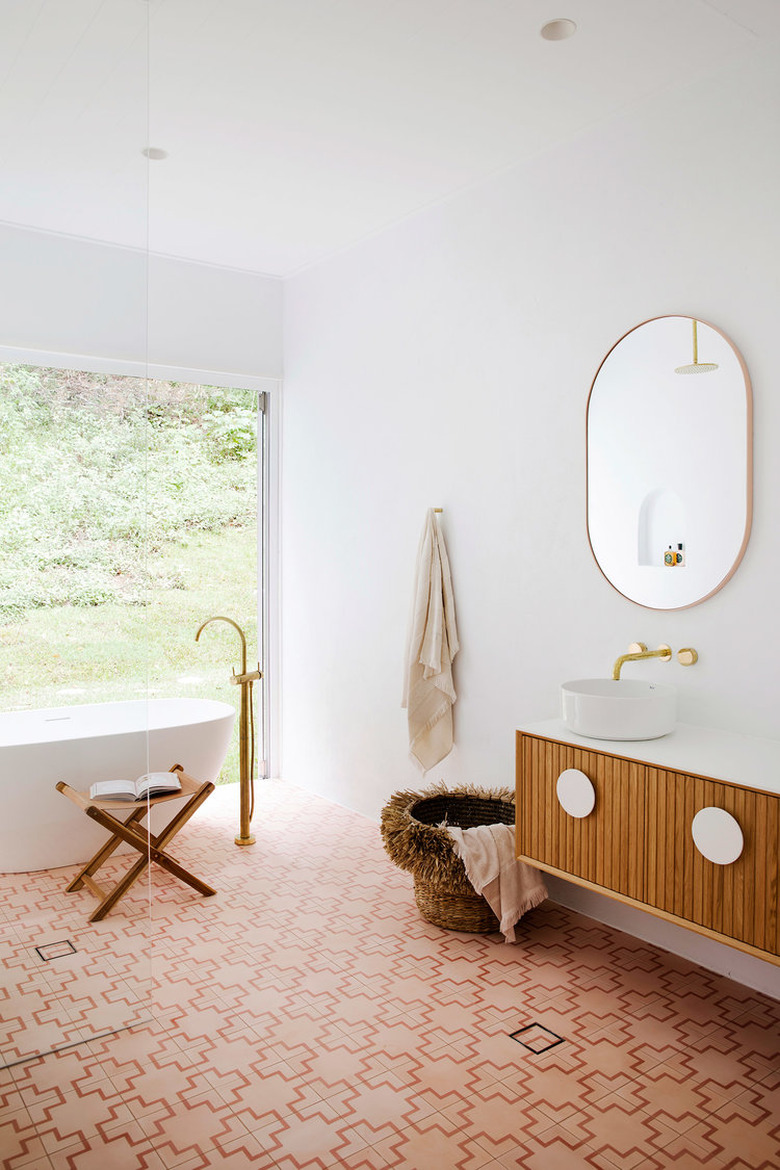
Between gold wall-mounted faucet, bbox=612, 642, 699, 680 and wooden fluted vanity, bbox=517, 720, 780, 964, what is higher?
gold wall-mounted faucet, bbox=612, 642, 699, 680

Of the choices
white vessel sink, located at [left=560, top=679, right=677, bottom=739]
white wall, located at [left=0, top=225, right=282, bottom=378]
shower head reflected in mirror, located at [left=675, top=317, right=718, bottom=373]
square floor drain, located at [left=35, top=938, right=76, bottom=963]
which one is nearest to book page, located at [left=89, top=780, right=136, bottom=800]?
square floor drain, located at [left=35, top=938, right=76, bottom=963]

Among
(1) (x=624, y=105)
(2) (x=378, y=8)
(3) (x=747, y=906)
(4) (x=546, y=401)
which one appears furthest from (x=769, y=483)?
(2) (x=378, y=8)

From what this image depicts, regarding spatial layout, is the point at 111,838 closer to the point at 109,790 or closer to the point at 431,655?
the point at 109,790

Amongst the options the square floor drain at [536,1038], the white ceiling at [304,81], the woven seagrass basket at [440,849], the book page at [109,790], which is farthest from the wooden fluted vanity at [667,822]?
the white ceiling at [304,81]

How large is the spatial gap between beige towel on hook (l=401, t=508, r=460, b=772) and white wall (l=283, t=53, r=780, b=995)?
0.07 m

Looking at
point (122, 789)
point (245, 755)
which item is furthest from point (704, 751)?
point (245, 755)

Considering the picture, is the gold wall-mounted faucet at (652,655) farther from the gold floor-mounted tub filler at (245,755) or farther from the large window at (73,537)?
the gold floor-mounted tub filler at (245,755)

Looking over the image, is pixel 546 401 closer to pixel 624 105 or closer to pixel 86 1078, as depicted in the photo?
pixel 624 105

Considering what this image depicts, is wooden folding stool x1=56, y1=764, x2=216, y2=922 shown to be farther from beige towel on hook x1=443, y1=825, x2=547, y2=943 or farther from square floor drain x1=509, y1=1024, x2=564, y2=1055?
square floor drain x1=509, y1=1024, x2=564, y2=1055

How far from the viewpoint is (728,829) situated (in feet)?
7.27

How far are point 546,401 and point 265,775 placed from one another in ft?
9.31

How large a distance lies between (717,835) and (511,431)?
1763mm

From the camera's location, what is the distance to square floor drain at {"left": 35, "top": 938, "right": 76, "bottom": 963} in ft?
7.70

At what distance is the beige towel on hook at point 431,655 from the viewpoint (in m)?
3.68
